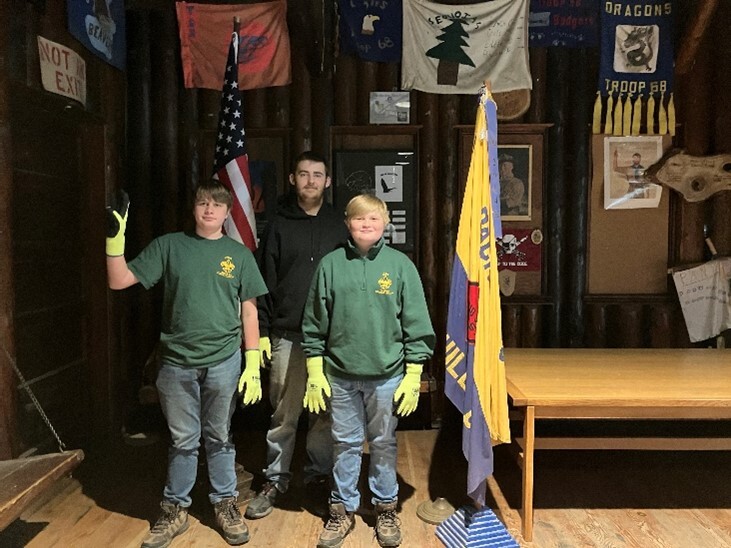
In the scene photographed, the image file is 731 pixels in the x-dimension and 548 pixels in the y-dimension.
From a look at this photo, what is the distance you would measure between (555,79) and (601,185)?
94cm

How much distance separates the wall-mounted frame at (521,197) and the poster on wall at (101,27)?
8.71 ft

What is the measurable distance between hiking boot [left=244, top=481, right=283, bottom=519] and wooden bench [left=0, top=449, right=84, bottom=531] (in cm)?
96

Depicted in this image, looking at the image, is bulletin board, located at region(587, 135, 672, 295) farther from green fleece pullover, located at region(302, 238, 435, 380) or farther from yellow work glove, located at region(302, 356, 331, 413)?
yellow work glove, located at region(302, 356, 331, 413)

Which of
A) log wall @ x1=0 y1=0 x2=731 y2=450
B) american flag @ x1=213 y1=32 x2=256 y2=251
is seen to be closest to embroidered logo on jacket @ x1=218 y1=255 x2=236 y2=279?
american flag @ x1=213 y1=32 x2=256 y2=251

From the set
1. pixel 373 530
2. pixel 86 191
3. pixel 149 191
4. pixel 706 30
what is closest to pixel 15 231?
pixel 86 191

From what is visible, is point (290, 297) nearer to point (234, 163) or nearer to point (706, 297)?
point (234, 163)

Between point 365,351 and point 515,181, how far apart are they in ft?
8.30

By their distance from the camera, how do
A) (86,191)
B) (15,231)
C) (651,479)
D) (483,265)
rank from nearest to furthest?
(483,265) → (15,231) → (651,479) → (86,191)

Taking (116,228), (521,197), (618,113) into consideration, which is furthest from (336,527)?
(618,113)

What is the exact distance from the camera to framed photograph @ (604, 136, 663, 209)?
15.7ft

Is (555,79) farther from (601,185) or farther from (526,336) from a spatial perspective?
(526,336)

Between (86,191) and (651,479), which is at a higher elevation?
(86,191)

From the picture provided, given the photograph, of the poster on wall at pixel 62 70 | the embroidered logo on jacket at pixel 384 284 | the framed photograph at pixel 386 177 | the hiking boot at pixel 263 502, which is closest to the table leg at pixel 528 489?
the embroidered logo on jacket at pixel 384 284

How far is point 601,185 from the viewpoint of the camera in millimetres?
4828
